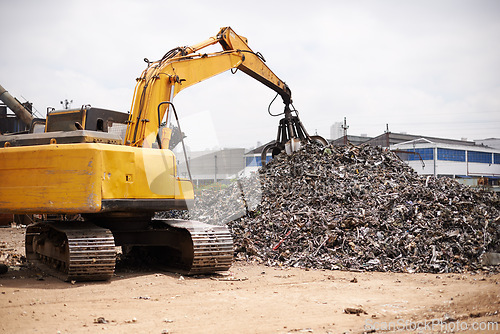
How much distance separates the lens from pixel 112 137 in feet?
22.5

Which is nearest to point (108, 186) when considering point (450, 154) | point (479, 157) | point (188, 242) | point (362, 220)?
point (188, 242)

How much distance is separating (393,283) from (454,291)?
0.90 meters

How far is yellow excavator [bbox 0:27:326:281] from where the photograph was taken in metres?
6.29

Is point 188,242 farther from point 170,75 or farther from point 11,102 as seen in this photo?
point 11,102

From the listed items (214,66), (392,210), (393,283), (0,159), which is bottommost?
(393,283)

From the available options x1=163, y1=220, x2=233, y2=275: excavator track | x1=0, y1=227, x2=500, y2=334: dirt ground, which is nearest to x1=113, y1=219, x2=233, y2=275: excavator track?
x1=163, y1=220, x2=233, y2=275: excavator track

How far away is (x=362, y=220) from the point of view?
8805 millimetres

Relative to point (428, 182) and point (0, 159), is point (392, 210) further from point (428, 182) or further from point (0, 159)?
point (0, 159)

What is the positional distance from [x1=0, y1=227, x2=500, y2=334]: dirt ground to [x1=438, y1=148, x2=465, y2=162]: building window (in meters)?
28.4

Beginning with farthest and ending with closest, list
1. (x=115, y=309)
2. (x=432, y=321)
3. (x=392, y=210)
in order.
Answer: (x=392, y=210) < (x=115, y=309) < (x=432, y=321)

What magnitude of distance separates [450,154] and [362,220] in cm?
2845

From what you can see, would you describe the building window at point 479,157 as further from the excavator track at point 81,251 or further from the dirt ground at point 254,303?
the excavator track at point 81,251

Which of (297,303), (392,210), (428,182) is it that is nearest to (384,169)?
(428,182)

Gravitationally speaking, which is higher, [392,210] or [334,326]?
[392,210]
